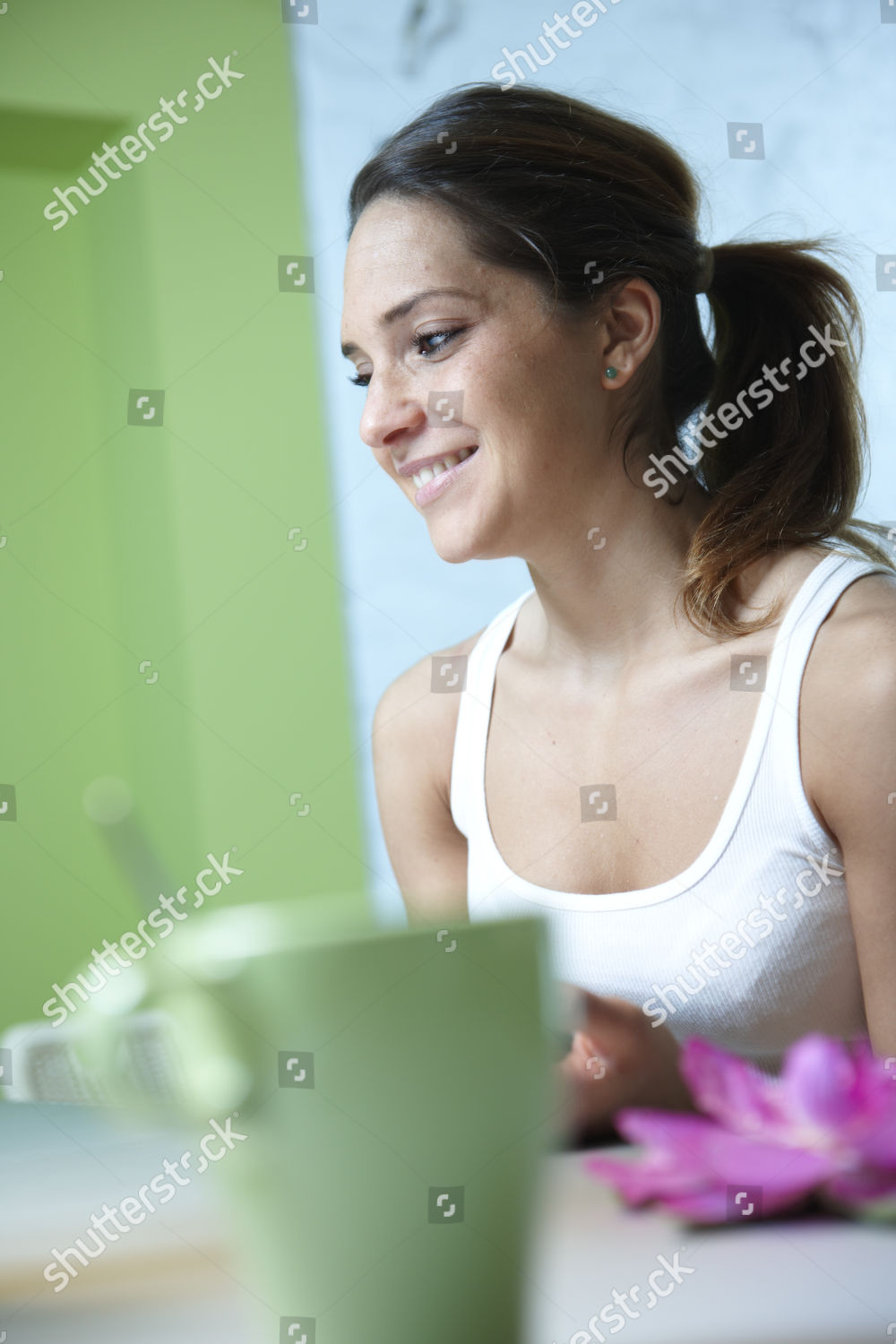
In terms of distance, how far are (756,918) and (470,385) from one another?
37 centimetres

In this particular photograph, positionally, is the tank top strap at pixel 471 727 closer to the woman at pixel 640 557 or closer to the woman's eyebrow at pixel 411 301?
the woman at pixel 640 557

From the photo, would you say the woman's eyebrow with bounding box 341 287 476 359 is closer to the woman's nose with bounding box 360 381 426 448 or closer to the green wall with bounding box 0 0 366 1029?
the woman's nose with bounding box 360 381 426 448

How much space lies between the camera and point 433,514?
31.4 inches

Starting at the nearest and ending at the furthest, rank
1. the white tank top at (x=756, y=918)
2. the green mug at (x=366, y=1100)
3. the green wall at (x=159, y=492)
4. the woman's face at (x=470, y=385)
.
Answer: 1. the green mug at (x=366, y=1100)
2. the white tank top at (x=756, y=918)
3. the woman's face at (x=470, y=385)
4. the green wall at (x=159, y=492)

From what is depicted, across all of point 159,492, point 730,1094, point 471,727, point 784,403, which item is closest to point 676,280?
point 784,403

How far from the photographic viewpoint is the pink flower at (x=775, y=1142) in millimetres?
264

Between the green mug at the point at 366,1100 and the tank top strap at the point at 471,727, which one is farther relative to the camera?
the tank top strap at the point at 471,727

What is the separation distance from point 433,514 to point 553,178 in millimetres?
227

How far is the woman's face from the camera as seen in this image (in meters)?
0.73

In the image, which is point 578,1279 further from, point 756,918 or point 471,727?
point 471,727

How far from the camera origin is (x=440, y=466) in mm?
799

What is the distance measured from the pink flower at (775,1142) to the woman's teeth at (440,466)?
56cm

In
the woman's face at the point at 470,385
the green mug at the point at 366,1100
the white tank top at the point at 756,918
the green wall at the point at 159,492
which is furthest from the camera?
the green wall at the point at 159,492

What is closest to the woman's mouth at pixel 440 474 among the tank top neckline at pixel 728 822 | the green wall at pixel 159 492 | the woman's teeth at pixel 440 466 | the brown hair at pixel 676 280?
the woman's teeth at pixel 440 466
